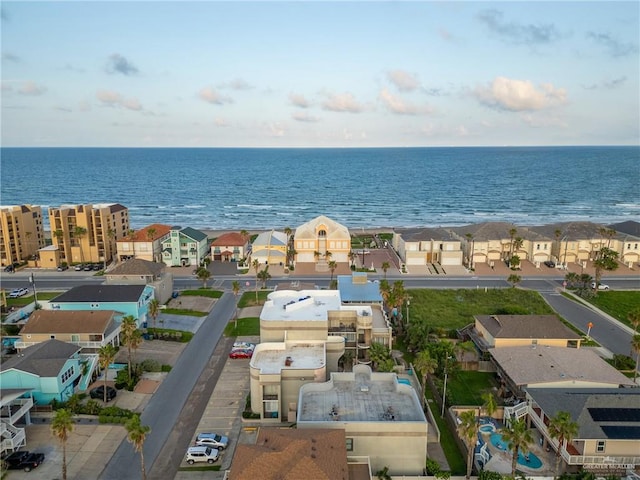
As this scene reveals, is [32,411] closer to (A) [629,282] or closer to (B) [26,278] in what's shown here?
(B) [26,278]

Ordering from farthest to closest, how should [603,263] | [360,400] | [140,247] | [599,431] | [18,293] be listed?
[140,247]
[603,263]
[18,293]
[360,400]
[599,431]

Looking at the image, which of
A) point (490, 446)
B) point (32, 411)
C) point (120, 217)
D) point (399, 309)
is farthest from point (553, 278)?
point (120, 217)

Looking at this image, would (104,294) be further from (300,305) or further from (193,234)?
(193,234)

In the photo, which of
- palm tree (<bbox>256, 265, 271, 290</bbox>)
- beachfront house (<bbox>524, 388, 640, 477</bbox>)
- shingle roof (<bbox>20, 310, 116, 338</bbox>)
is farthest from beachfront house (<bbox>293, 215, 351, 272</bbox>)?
beachfront house (<bbox>524, 388, 640, 477</bbox>)

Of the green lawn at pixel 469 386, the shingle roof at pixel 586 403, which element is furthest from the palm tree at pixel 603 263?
the shingle roof at pixel 586 403

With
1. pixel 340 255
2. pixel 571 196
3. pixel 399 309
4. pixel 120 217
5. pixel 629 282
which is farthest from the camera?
pixel 571 196

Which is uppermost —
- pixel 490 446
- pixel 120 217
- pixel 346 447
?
pixel 120 217

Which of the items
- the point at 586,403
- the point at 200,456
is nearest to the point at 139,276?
the point at 200,456

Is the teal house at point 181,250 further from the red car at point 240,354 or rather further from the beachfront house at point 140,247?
the red car at point 240,354
